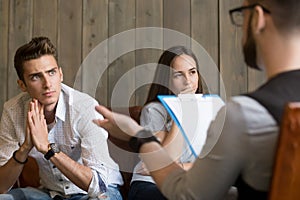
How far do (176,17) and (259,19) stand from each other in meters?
1.58

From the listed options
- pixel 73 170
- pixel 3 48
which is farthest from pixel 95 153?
pixel 3 48

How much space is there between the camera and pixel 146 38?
250 cm

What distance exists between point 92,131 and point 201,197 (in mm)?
1104

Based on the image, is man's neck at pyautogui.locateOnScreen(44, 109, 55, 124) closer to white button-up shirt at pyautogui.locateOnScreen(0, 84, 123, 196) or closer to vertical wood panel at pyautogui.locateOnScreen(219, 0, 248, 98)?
white button-up shirt at pyautogui.locateOnScreen(0, 84, 123, 196)

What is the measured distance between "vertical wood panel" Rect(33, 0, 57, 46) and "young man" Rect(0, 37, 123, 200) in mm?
486

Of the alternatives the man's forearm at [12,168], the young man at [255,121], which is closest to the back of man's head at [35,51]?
the man's forearm at [12,168]

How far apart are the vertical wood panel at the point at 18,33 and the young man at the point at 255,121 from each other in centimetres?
179

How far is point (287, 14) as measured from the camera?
0.91 m

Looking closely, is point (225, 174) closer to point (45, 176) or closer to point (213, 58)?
point (45, 176)

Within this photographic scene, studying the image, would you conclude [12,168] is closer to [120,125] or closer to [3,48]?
[3,48]

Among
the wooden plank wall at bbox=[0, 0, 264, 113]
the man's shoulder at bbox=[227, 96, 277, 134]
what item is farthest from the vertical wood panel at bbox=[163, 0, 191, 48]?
the man's shoulder at bbox=[227, 96, 277, 134]

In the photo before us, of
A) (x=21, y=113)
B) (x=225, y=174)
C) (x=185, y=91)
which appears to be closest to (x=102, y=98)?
(x=21, y=113)

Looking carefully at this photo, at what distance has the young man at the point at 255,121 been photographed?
879 millimetres

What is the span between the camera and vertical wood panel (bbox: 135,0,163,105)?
2498 mm
